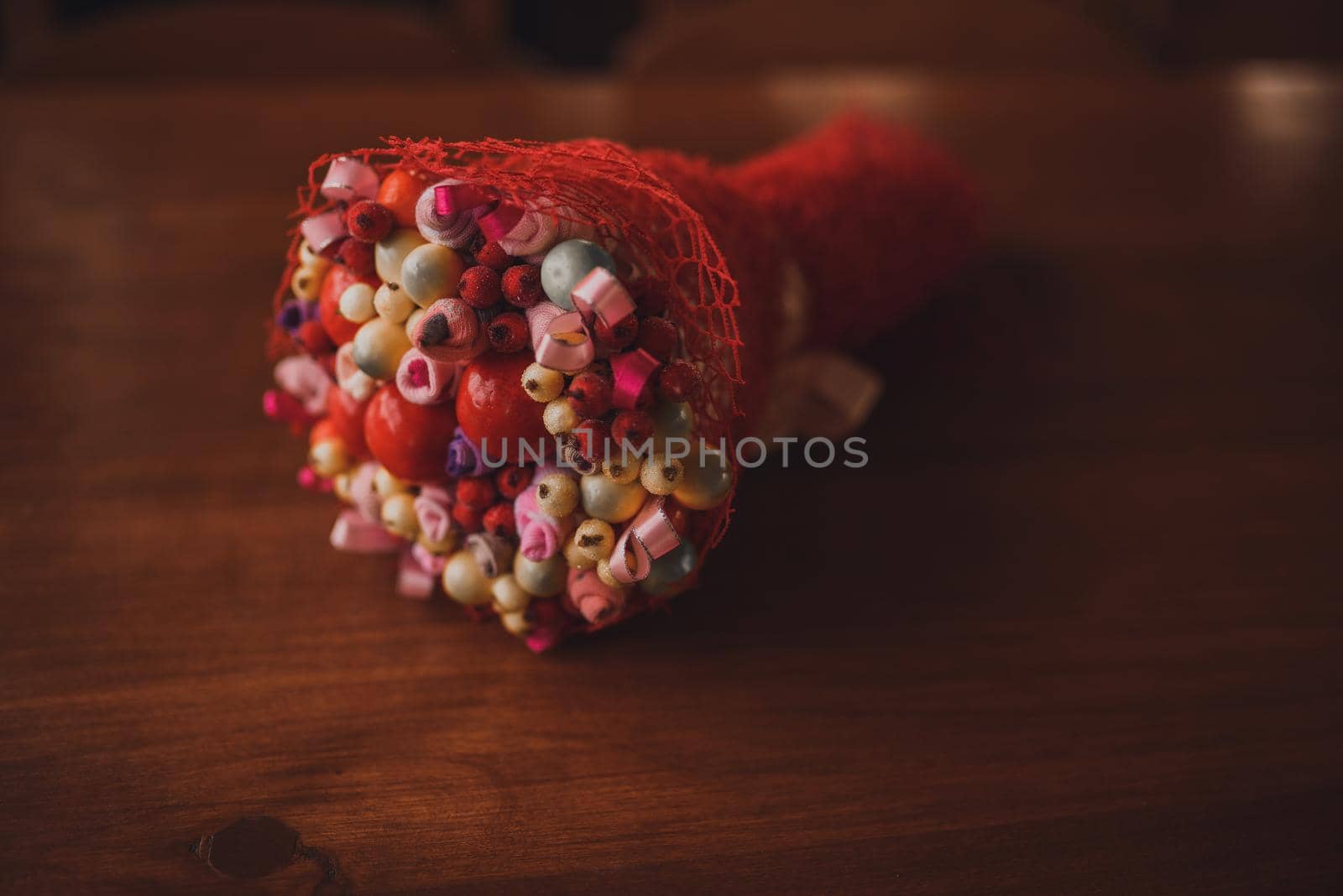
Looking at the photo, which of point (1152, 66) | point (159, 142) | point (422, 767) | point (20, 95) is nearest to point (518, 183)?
point (422, 767)

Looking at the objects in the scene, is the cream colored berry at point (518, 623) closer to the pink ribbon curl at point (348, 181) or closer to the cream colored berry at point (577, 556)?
the cream colored berry at point (577, 556)

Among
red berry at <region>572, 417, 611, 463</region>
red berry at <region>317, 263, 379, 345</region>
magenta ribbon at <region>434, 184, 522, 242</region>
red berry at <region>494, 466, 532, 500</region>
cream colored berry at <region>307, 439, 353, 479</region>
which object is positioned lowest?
cream colored berry at <region>307, 439, 353, 479</region>

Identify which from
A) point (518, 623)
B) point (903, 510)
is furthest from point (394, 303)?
point (903, 510)

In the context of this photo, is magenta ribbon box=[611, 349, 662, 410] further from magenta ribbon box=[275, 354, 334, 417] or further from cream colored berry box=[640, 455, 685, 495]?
magenta ribbon box=[275, 354, 334, 417]

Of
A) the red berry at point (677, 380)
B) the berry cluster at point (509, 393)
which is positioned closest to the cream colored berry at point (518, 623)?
the berry cluster at point (509, 393)

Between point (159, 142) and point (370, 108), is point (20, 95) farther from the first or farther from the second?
point (370, 108)

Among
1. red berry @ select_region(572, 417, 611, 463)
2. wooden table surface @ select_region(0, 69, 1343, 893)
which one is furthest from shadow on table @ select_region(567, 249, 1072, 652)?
red berry @ select_region(572, 417, 611, 463)
